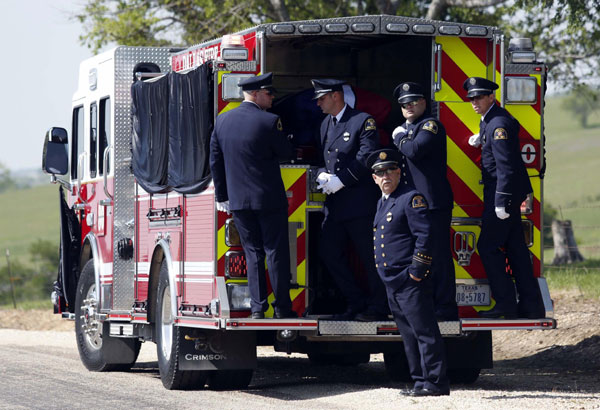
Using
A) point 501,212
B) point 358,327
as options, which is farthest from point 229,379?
point 501,212

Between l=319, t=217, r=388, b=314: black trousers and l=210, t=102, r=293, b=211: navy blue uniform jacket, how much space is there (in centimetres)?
57

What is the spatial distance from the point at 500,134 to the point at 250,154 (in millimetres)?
2049

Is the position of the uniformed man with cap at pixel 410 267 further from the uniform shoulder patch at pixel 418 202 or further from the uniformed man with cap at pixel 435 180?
the uniformed man with cap at pixel 435 180

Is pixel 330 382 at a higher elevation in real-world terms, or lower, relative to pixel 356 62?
lower

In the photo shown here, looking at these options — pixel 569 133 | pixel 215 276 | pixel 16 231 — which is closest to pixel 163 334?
pixel 215 276

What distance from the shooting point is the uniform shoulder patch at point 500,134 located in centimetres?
1054

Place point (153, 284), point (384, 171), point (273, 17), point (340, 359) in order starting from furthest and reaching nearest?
point (273, 17), point (340, 359), point (153, 284), point (384, 171)

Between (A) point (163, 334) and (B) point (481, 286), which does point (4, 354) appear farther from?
(B) point (481, 286)

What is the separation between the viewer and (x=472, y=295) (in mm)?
10883

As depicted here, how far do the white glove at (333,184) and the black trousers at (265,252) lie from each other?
0.41 m

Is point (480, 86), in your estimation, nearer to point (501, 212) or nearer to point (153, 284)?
point (501, 212)

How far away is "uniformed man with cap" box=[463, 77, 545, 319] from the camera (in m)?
10.6

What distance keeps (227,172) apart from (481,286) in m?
2.36

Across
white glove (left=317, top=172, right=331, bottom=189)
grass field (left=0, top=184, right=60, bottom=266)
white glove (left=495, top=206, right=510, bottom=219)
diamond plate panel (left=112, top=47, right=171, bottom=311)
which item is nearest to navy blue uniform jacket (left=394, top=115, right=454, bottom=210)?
white glove (left=495, top=206, right=510, bottom=219)
